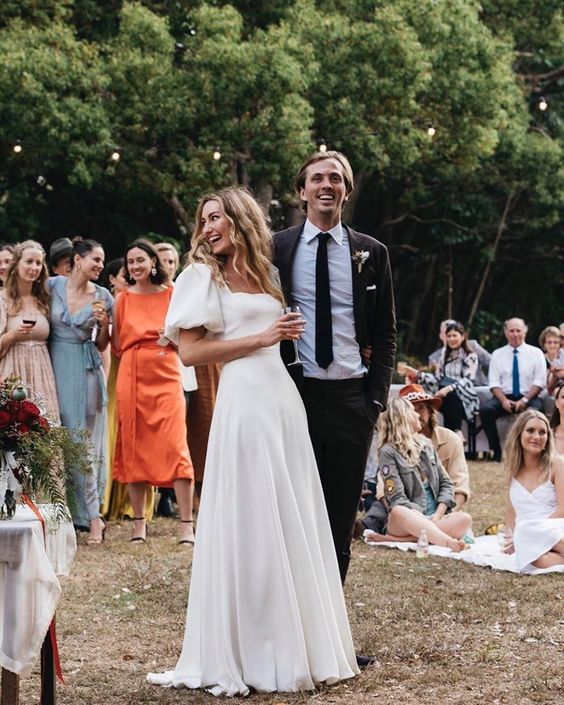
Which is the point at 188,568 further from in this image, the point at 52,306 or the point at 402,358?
the point at 402,358

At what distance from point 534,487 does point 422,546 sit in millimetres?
891

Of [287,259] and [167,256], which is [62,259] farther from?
[287,259]

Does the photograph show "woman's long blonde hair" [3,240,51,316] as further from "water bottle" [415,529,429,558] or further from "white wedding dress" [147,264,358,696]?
"white wedding dress" [147,264,358,696]

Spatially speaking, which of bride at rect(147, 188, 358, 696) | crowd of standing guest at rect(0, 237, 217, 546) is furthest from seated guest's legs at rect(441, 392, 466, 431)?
bride at rect(147, 188, 358, 696)

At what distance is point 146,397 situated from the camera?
30.9ft

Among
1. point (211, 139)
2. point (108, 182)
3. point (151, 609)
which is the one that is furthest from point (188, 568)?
point (108, 182)

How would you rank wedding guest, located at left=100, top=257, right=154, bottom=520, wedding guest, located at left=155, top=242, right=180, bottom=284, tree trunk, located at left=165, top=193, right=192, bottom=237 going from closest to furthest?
wedding guest, located at left=155, top=242, right=180, bottom=284 < wedding guest, located at left=100, top=257, right=154, bottom=520 < tree trunk, located at left=165, top=193, right=192, bottom=237

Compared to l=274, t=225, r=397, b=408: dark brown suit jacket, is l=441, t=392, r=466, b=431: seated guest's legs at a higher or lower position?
lower

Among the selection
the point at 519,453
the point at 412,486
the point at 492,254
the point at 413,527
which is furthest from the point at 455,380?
the point at 492,254

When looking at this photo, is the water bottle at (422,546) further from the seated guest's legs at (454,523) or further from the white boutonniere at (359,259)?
the white boutonniere at (359,259)

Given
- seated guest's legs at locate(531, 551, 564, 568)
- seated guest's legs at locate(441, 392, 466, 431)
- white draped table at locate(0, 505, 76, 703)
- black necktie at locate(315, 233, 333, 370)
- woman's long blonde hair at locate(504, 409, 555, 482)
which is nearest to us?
white draped table at locate(0, 505, 76, 703)

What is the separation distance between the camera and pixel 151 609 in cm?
705

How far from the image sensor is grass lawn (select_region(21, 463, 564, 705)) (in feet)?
17.2

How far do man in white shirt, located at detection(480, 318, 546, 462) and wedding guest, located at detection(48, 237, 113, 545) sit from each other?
7467mm
